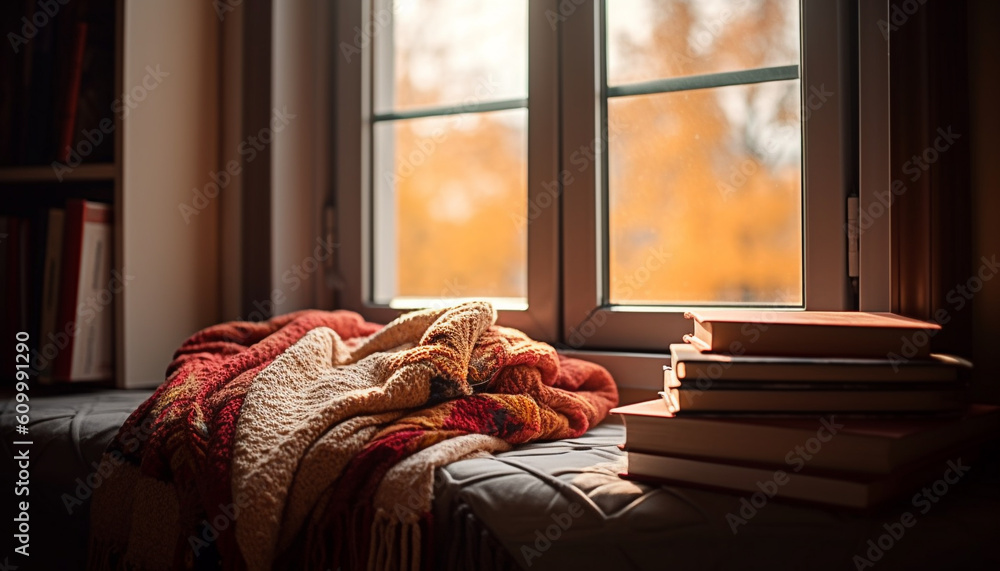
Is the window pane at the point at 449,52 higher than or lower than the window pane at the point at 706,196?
higher

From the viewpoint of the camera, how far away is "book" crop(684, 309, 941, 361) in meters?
0.74

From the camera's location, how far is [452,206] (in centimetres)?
142

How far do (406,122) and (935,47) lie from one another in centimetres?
89

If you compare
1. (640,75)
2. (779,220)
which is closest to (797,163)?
(779,220)

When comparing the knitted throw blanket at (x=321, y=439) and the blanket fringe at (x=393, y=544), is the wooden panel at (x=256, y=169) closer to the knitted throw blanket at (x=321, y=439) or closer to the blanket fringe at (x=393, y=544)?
the knitted throw blanket at (x=321, y=439)

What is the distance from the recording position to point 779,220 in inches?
44.8

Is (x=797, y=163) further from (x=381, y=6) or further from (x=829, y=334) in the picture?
(x=381, y=6)

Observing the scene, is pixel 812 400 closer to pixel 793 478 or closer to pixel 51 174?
pixel 793 478

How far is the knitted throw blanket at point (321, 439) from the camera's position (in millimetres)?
767

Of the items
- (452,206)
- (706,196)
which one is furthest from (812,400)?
(452,206)

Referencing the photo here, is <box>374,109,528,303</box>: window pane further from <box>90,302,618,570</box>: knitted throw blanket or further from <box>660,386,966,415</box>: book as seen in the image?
<box>660,386,966,415</box>: book

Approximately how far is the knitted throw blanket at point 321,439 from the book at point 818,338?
28 centimetres

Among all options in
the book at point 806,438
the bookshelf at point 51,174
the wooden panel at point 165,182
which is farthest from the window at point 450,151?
the book at point 806,438

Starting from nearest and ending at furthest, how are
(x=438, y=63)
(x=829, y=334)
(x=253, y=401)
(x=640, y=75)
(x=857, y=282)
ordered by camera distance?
(x=829, y=334) → (x=253, y=401) → (x=857, y=282) → (x=640, y=75) → (x=438, y=63)
